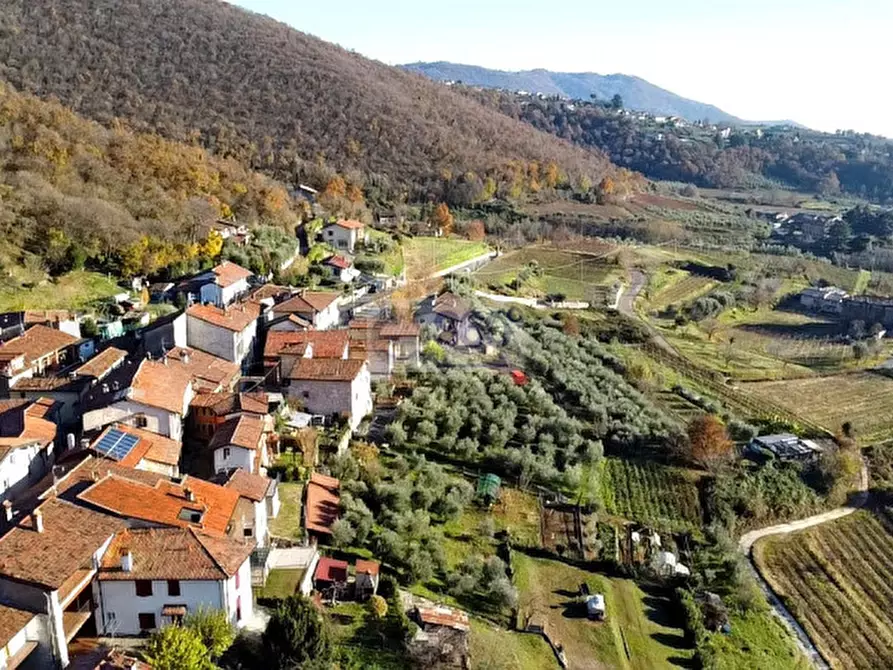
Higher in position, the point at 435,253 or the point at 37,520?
the point at 37,520

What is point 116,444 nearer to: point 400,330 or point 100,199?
point 400,330

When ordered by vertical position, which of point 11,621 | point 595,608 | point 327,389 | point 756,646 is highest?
point 11,621

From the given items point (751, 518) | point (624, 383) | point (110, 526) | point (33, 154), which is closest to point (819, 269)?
point (624, 383)

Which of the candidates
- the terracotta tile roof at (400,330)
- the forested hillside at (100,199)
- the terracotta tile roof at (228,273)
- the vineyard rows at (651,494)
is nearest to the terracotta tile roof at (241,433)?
the terracotta tile roof at (400,330)

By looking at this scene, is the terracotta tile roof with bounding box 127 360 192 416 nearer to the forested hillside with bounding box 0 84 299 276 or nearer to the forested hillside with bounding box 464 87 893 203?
the forested hillside with bounding box 0 84 299 276

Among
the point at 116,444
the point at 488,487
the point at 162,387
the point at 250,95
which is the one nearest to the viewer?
the point at 116,444

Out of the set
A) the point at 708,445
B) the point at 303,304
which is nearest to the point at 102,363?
the point at 303,304

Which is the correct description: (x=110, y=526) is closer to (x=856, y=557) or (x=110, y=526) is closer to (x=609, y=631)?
(x=609, y=631)

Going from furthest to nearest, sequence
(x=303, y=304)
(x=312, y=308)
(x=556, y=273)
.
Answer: (x=556, y=273)
(x=303, y=304)
(x=312, y=308)
